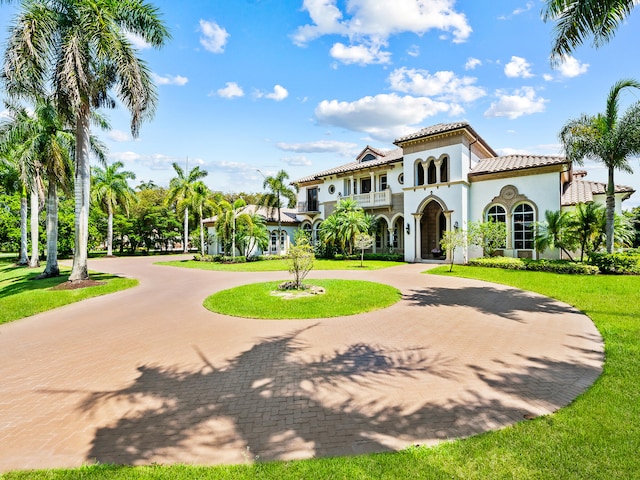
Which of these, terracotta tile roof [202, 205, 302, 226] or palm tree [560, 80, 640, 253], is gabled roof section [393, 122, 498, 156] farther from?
terracotta tile roof [202, 205, 302, 226]

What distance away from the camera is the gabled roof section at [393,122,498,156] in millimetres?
20919

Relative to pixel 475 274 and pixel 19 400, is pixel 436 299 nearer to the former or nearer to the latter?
pixel 475 274

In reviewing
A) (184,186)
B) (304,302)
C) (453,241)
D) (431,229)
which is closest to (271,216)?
(184,186)

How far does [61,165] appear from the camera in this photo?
1825 centimetres

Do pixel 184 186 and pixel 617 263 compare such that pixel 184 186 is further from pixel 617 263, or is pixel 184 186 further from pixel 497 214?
pixel 617 263

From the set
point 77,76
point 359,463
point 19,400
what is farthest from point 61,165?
point 359,463

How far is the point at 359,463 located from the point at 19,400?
17.0 feet

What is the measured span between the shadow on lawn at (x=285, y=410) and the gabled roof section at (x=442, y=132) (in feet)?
62.1

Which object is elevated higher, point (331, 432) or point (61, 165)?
point (61, 165)

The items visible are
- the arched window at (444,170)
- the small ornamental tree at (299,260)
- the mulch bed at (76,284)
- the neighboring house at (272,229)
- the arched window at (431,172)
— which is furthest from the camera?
the neighboring house at (272,229)

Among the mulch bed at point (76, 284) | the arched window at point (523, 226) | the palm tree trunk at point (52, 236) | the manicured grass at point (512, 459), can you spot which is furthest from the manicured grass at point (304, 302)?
the palm tree trunk at point (52, 236)

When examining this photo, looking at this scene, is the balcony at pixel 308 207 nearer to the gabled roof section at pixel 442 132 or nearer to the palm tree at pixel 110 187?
the gabled roof section at pixel 442 132

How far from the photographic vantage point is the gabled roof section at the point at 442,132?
68.6ft

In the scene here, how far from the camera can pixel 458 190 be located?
70.5ft
